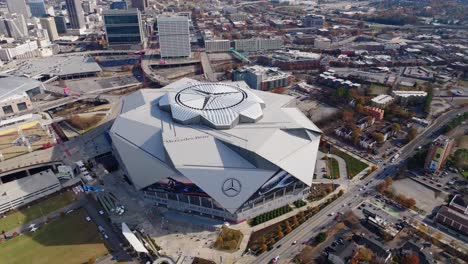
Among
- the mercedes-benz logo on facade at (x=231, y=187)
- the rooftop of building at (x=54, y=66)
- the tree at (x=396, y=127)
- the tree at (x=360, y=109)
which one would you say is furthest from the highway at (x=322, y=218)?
the rooftop of building at (x=54, y=66)

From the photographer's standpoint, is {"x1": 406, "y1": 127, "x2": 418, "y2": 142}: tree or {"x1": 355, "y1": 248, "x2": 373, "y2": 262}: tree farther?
{"x1": 406, "y1": 127, "x2": 418, "y2": 142}: tree

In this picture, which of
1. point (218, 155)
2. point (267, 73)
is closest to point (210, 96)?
point (218, 155)

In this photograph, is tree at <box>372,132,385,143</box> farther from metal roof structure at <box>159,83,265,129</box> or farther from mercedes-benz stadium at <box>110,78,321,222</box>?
metal roof structure at <box>159,83,265,129</box>

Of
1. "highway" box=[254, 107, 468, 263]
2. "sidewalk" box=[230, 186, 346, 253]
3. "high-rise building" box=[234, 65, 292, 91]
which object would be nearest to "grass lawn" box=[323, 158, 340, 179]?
"highway" box=[254, 107, 468, 263]

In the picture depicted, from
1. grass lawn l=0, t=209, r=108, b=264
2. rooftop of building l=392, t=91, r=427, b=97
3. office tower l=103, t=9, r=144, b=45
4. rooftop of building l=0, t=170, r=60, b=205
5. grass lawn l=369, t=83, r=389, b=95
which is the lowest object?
grass lawn l=0, t=209, r=108, b=264

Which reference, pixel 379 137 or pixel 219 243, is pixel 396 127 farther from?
pixel 219 243

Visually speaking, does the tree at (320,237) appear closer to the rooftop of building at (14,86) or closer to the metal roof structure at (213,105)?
the metal roof structure at (213,105)
